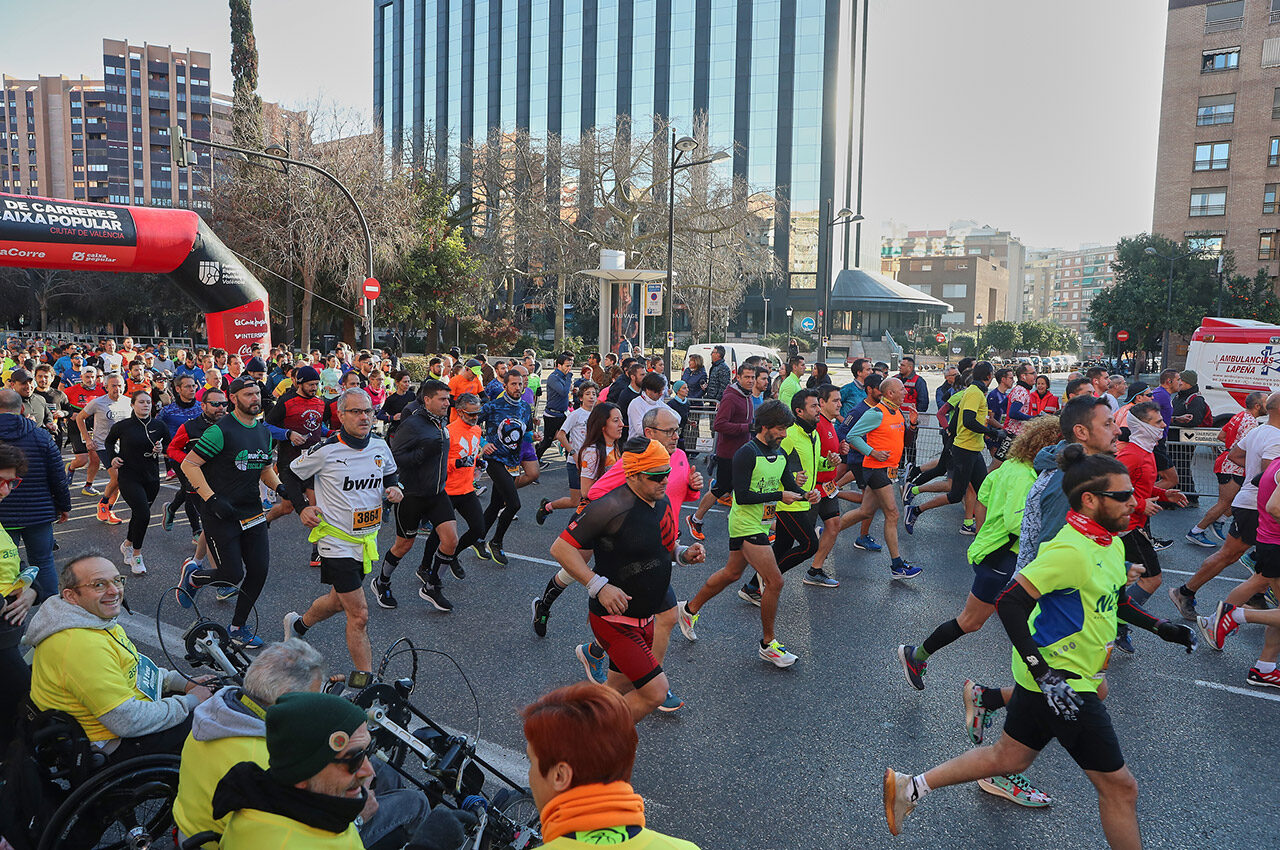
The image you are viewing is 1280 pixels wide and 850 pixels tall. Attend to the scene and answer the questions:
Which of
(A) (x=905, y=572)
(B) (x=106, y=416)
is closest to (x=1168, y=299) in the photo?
(A) (x=905, y=572)

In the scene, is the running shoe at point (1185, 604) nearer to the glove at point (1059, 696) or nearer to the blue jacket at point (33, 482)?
the glove at point (1059, 696)

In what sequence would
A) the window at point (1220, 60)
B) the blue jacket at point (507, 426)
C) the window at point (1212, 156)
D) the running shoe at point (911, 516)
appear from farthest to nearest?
the window at point (1212, 156), the window at point (1220, 60), the running shoe at point (911, 516), the blue jacket at point (507, 426)

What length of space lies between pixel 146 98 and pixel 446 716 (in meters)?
147

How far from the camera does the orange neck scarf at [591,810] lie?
1.76m

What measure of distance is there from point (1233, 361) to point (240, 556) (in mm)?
18485

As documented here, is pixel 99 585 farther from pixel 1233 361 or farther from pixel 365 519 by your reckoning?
pixel 1233 361

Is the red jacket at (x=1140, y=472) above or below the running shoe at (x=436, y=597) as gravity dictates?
above

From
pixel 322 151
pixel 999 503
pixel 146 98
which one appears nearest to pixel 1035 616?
pixel 999 503

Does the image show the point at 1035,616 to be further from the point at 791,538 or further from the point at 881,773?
the point at 791,538

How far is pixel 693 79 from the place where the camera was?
6562 centimetres

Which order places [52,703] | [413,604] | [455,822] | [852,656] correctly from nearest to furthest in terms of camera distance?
[455,822] → [52,703] → [852,656] → [413,604]

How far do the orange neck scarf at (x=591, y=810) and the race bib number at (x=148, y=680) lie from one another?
2382mm

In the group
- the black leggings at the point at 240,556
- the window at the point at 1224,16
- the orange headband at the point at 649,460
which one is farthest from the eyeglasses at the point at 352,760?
the window at the point at 1224,16

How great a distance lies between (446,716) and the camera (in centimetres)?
476
